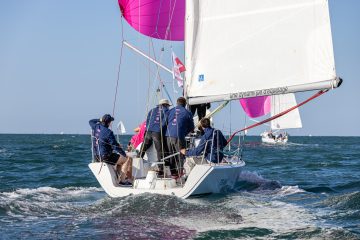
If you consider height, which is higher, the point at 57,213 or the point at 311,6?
the point at 311,6

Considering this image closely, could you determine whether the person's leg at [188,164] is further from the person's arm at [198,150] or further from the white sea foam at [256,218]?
the white sea foam at [256,218]

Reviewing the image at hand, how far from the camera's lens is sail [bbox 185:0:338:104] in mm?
10711

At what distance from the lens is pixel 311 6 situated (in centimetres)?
1084

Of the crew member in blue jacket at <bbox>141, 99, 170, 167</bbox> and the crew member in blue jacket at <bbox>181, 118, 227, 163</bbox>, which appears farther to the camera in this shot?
the crew member in blue jacket at <bbox>141, 99, 170, 167</bbox>

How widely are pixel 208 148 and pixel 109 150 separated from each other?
1.97 meters

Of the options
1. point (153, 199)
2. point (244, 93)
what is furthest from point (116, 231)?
point (244, 93)

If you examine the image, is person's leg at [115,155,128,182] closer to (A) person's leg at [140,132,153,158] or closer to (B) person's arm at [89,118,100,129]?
(A) person's leg at [140,132,153,158]

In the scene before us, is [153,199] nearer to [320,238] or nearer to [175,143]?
[175,143]

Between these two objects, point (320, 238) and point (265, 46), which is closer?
point (320, 238)

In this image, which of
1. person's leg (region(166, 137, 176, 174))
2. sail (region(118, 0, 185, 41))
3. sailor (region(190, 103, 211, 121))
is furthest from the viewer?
sail (region(118, 0, 185, 41))

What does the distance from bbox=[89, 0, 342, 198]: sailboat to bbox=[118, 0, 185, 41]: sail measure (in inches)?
83.5

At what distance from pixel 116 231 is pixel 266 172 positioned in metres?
12.1

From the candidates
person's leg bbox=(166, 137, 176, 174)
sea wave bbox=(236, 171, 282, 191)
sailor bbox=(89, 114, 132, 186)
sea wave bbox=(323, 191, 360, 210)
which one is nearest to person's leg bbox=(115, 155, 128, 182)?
sailor bbox=(89, 114, 132, 186)

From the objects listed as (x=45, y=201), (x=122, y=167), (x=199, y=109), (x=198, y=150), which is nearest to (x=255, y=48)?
(x=199, y=109)
